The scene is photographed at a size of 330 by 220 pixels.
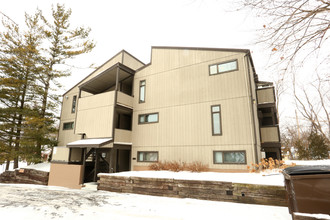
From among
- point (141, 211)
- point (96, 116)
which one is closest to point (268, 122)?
point (141, 211)

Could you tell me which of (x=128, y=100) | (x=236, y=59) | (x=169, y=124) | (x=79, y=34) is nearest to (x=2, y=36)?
(x=79, y=34)

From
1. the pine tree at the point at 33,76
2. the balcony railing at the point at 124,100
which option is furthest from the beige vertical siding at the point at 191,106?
the pine tree at the point at 33,76

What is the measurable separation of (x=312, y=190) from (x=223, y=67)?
889cm

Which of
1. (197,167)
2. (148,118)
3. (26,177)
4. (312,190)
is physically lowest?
(26,177)

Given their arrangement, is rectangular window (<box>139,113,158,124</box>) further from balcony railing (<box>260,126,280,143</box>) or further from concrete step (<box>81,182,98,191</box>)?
balcony railing (<box>260,126,280,143</box>)

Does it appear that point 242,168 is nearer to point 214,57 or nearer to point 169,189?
point 169,189

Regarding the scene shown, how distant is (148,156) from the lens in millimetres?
12719

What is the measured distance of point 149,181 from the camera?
7.78 metres

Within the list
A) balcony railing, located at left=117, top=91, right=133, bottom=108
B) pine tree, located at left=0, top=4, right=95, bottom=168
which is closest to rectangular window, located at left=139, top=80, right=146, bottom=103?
balcony railing, located at left=117, top=91, right=133, bottom=108

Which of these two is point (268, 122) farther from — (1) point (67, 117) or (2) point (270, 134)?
(1) point (67, 117)

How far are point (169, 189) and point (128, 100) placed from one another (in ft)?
27.8

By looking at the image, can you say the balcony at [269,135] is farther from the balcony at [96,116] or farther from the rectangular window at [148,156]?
the balcony at [96,116]

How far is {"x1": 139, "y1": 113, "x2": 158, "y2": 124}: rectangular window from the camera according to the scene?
13.2 metres

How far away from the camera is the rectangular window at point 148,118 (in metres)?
13.2
